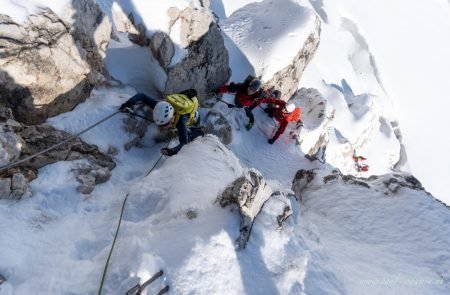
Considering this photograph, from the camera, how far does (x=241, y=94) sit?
13094mm

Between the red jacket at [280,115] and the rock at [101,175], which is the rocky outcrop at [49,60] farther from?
the red jacket at [280,115]

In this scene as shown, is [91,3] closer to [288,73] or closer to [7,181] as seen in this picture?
[7,181]

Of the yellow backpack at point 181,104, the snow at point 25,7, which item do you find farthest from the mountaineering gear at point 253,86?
the snow at point 25,7

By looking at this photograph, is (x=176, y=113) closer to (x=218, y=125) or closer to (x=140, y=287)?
(x=218, y=125)

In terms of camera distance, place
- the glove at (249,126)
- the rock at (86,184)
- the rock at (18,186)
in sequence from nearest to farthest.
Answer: the rock at (18,186)
the rock at (86,184)
the glove at (249,126)

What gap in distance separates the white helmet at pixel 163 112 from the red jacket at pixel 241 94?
472 centimetres

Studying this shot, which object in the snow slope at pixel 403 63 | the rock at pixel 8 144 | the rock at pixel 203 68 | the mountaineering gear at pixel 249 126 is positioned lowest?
the snow slope at pixel 403 63

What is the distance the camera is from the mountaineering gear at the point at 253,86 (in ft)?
40.7

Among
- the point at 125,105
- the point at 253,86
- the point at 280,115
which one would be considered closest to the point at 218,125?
the point at 253,86

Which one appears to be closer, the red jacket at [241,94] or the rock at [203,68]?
the rock at [203,68]

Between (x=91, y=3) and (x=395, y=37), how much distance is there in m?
46.8

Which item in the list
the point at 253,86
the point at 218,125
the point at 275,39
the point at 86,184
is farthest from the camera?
the point at 275,39

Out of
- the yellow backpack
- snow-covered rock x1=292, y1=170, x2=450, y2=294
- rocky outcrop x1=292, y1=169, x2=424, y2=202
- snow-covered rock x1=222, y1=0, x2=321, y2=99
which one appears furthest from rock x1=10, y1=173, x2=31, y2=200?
snow-covered rock x1=222, y1=0, x2=321, y2=99

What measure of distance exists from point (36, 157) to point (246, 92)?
7703 millimetres
